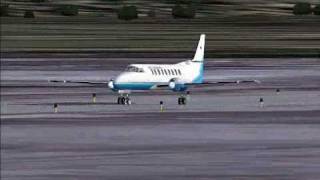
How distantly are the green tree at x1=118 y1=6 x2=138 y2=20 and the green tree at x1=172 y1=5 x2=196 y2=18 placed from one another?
3.83m

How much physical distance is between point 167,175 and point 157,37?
99494 mm

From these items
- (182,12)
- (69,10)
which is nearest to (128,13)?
(182,12)

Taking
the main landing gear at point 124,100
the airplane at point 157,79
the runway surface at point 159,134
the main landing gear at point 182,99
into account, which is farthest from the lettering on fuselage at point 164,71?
the main landing gear at point 124,100

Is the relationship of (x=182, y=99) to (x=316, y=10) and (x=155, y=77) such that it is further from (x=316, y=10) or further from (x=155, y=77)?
(x=316, y=10)

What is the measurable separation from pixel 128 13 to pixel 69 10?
990 centimetres

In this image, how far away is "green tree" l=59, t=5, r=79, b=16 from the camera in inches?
4971

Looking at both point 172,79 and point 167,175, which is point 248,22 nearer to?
point 172,79

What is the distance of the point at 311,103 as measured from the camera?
42.5 metres

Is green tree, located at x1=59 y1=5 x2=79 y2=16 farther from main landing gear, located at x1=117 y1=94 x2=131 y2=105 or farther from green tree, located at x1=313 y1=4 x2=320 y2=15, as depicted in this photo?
main landing gear, located at x1=117 y1=94 x2=131 y2=105

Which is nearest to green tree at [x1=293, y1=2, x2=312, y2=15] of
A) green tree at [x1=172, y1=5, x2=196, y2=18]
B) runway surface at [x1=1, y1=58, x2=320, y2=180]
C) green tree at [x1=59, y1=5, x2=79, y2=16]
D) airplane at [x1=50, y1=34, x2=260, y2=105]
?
green tree at [x1=172, y1=5, x2=196, y2=18]

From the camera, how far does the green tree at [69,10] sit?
126275mm

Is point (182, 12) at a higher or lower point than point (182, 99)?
higher

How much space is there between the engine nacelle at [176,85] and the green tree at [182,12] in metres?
85.2

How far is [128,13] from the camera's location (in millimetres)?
134750
